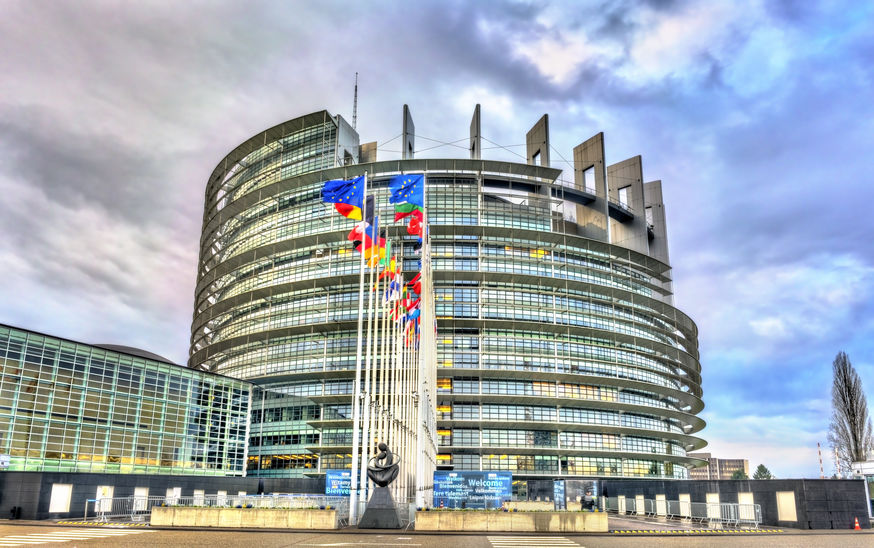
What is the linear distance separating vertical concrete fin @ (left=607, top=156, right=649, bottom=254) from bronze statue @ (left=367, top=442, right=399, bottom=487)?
244ft

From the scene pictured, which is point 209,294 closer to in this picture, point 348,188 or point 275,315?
point 275,315

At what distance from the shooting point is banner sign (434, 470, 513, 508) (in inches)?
1566

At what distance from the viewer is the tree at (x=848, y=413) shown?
86.2 meters

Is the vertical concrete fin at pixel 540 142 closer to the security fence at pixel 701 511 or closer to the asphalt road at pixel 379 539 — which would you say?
the security fence at pixel 701 511

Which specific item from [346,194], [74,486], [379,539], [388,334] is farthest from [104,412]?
[379,539]

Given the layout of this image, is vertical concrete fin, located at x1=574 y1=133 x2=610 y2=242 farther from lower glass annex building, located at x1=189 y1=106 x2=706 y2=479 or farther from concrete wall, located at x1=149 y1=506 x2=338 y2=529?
concrete wall, located at x1=149 y1=506 x2=338 y2=529

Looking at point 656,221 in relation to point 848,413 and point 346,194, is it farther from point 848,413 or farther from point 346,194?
point 346,194

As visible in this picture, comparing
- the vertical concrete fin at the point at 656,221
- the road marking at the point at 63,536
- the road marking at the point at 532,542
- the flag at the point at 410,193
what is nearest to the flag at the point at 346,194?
the flag at the point at 410,193

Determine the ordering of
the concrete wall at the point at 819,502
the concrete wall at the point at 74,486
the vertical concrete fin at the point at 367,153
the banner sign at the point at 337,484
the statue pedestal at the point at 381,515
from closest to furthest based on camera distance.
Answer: the statue pedestal at the point at 381,515 → the concrete wall at the point at 819,502 → the concrete wall at the point at 74,486 → the banner sign at the point at 337,484 → the vertical concrete fin at the point at 367,153

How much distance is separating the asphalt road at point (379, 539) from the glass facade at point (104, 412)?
63.5ft

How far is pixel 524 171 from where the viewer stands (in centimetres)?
9081

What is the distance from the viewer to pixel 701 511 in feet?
135

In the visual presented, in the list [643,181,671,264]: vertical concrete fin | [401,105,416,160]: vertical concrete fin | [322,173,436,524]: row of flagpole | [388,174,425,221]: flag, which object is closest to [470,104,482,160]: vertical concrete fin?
[401,105,416,160]: vertical concrete fin

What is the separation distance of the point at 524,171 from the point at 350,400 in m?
38.3
